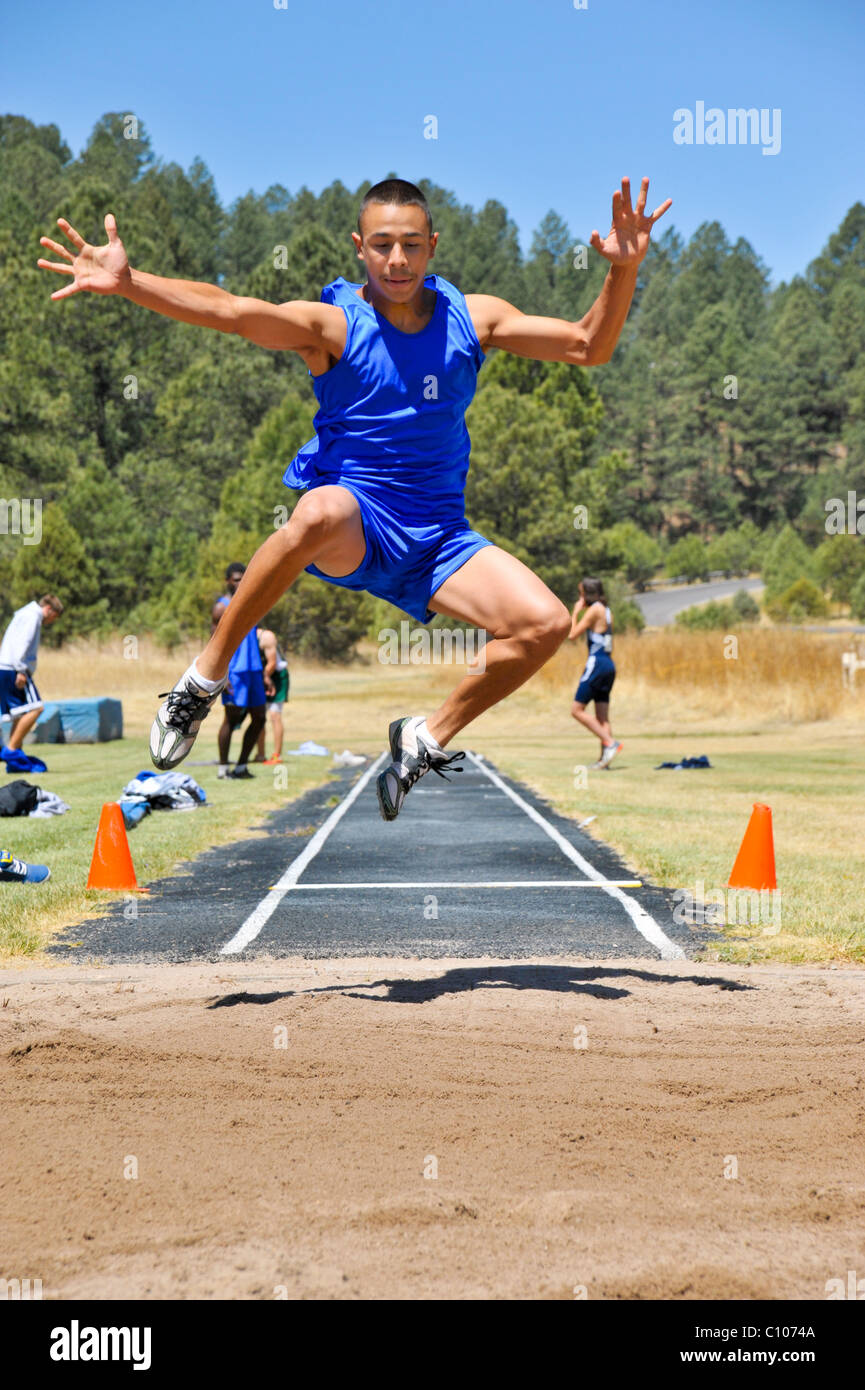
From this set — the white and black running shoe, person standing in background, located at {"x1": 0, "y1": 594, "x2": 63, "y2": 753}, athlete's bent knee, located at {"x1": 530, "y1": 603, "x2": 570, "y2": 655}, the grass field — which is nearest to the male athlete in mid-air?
athlete's bent knee, located at {"x1": 530, "y1": 603, "x2": 570, "y2": 655}

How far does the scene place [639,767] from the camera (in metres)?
18.1

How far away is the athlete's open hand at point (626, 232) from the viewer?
4.79m

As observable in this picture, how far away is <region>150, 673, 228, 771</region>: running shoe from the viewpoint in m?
4.93

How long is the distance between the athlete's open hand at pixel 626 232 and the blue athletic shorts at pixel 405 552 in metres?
1.16

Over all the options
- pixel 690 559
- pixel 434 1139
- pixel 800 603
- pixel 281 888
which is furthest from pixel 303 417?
pixel 434 1139

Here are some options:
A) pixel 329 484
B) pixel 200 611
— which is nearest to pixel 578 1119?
pixel 329 484

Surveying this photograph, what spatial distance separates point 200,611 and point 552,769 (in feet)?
92.0

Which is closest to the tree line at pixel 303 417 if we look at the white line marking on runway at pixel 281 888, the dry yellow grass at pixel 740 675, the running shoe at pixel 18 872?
the dry yellow grass at pixel 740 675

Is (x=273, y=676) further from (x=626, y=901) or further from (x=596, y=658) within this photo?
(x=626, y=901)

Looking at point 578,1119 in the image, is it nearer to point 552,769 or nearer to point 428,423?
point 428,423

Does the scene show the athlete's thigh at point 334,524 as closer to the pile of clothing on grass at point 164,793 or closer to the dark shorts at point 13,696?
the pile of clothing on grass at point 164,793

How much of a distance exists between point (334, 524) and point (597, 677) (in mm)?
12206

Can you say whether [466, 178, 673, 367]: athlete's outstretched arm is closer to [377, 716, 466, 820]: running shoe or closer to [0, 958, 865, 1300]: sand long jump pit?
[377, 716, 466, 820]: running shoe
